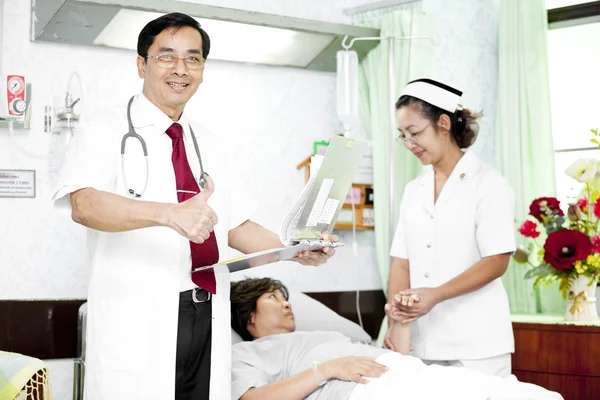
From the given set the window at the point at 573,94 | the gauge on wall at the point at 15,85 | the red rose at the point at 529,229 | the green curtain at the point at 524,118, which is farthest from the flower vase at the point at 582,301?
the gauge on wall at the point at 15,85

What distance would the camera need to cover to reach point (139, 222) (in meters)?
1.85

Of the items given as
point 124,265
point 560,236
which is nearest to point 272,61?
point 560,236

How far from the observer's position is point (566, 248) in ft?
11.2

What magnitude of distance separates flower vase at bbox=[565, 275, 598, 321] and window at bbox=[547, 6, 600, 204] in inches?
31.5

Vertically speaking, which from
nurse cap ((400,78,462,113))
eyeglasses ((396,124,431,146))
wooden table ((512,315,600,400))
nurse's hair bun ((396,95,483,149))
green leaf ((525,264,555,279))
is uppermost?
nurse cap ((400,78,462,113))

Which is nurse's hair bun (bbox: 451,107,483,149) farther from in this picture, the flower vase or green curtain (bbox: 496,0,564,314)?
green curtain (bbox: 496,0,564,314)

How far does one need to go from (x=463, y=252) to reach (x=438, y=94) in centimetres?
60

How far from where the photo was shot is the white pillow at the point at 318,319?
3.47 m

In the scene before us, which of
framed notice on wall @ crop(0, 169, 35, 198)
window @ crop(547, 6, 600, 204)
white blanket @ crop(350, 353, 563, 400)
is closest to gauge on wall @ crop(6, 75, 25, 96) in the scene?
framed notice on wall @ crop(0, 169, 35, 198)

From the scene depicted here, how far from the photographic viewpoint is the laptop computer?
2098 millimetres

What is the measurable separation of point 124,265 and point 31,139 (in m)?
1.40

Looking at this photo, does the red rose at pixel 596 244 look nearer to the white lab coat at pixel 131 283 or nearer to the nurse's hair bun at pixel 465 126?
the nurse's hair bun at pixel 465 126

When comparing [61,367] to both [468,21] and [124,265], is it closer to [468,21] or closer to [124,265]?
[124,265]

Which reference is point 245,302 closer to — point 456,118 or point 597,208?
point 456,118
